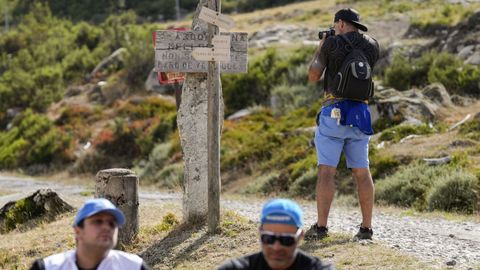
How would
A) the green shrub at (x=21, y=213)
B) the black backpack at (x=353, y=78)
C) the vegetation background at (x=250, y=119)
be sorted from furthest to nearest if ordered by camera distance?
the vegetation background at (x=250, y=119), the green shrub at (x=21, y=213), the black backpack at (x=353, y=78)

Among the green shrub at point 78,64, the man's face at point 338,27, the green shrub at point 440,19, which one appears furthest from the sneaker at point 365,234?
the green shrub at point 78,64

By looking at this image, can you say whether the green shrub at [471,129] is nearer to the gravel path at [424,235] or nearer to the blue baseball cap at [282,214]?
the gravel path at [424,235]

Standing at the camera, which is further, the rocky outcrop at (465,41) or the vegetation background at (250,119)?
the rocky outcrop at (465,41)

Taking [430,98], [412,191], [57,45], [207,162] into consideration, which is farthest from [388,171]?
[57,45]

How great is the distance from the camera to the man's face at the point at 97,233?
4465mm

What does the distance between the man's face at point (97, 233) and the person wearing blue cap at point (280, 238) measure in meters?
0.67

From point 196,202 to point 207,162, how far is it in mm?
443

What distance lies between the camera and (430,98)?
715 inches

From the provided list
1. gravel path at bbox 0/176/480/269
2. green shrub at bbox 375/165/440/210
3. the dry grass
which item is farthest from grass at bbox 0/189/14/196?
green shrub at bbox 375/165/440/210

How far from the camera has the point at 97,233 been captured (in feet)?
14.6

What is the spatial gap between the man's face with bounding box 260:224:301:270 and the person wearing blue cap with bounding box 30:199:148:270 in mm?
855

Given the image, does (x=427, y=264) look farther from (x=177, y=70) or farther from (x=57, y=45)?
(x=57, y=45)

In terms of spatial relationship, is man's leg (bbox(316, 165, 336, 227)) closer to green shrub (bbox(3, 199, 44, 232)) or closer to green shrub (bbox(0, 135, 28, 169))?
green shrub (bbox(3, 199, 44, 232))

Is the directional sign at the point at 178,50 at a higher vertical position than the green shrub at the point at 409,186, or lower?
higher
